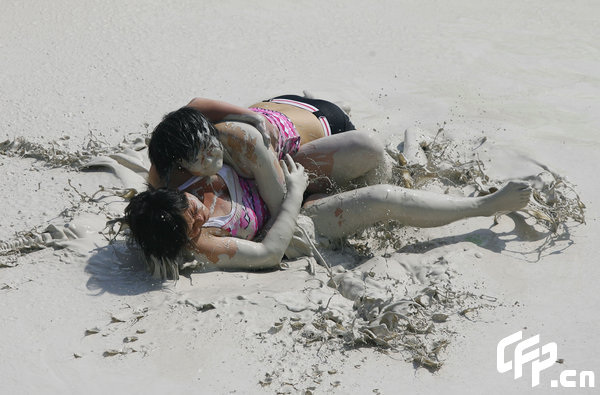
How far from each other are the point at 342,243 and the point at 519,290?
82 cm

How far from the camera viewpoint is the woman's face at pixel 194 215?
3312mm

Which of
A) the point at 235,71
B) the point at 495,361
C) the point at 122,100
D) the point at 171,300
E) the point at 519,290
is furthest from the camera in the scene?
the point at 235,71

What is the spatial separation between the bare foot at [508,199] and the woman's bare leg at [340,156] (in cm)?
53

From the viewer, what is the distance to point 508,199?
3965mm

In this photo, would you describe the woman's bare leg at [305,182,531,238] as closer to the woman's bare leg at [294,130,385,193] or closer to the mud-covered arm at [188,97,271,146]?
the woman's bare leg at [294,130,385,193]

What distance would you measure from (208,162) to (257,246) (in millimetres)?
399

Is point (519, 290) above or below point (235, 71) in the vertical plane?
below

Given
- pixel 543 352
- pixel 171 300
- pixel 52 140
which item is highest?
pixel 52 140

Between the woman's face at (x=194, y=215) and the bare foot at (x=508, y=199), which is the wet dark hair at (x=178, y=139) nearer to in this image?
A: the woman's face at (x=194, y=215)

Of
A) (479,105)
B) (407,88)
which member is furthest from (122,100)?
(479,105)

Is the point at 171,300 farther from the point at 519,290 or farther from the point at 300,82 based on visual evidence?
the point at 300,82

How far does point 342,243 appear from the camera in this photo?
391 cm

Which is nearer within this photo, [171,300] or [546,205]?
[171,300]

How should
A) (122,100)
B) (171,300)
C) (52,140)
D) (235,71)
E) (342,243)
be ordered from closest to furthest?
(171,300) → (342,243) → (52,140) → (122,100) → (235,71)
